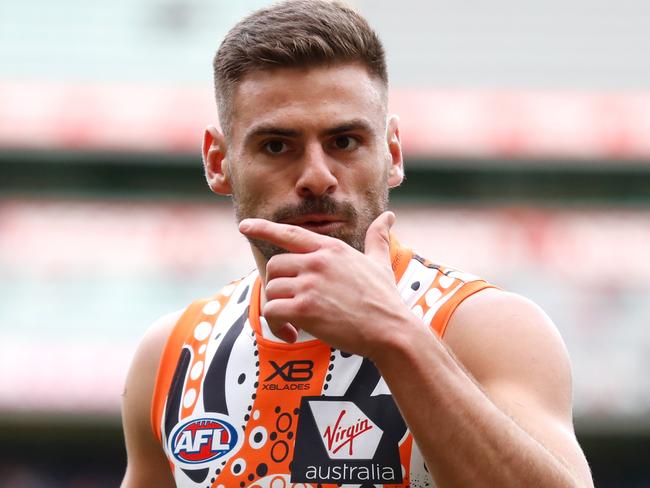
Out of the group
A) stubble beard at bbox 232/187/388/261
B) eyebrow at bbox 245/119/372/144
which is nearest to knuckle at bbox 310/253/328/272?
stubble beard at bbox 232/187/388/261

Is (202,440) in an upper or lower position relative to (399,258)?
lower

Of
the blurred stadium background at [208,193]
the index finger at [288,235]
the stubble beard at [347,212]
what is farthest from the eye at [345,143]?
the blurred stadium background at [208,193]

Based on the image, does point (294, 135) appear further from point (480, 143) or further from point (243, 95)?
point (480, 143)

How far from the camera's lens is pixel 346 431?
2.64m

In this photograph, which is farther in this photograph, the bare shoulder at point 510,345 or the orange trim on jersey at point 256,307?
the orange trim on jersey at point 256,307

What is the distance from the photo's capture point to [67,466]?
65.2ft

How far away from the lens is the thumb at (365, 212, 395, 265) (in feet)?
7.59

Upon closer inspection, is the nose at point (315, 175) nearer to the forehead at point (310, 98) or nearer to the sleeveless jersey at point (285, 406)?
the forehead at point (310, 98)

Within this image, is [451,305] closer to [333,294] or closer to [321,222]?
[321,222]

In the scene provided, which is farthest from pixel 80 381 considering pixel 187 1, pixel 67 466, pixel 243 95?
pixel 243 95

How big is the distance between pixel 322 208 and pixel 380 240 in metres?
0.27

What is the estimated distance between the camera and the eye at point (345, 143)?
2.65 m

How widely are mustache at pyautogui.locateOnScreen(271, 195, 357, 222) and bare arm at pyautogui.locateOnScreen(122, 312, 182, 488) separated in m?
0.68

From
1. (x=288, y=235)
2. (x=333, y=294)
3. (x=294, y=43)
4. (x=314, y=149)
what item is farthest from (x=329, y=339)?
(x=294, y=43)
